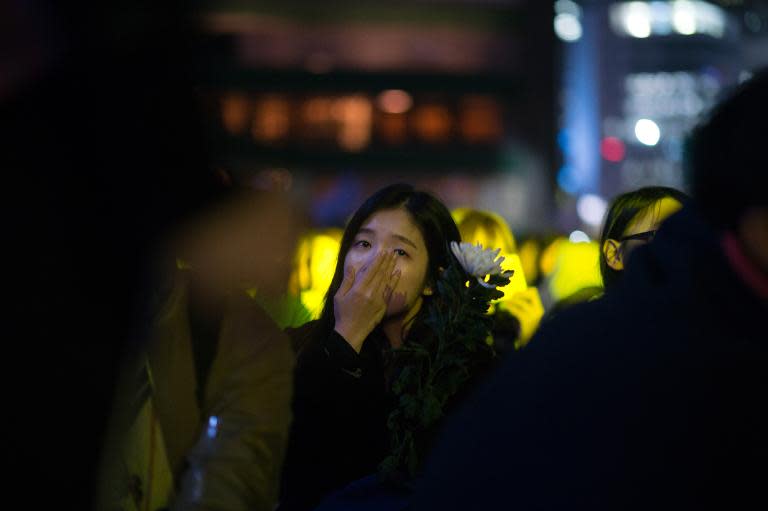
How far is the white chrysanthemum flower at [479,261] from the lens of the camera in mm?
3338

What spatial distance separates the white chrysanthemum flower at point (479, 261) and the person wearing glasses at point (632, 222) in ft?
2.96

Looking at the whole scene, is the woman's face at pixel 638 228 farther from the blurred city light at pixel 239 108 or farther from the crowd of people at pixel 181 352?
the blurred city light at pixel 239 108

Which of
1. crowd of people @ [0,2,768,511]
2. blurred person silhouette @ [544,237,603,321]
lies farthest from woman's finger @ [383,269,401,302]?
blurred person silhouette @ [544,237,603,321]

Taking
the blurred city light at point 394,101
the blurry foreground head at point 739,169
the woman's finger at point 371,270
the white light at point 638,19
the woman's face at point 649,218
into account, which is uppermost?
the white light at point 638,19

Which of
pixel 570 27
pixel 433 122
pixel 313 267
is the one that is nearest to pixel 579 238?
pixel 313 267

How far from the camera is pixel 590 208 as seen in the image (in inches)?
2542

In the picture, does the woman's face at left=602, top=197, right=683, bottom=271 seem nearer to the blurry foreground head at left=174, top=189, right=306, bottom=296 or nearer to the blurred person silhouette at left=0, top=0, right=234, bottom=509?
the blurry foreground head at left=174, top=189, right=306, bottom=296

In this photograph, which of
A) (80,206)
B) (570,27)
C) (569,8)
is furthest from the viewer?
(569,8)

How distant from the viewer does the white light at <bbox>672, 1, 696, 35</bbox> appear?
9139 centimetres

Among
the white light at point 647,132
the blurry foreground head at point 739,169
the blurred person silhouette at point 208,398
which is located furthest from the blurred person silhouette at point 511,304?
the white light at point 647,132

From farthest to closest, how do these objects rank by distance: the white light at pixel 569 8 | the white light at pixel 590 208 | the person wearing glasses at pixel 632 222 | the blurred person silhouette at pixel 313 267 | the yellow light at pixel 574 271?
the white light at pixel 569 8 < the white light at pixel 590 208 < the yellow light at pixel 574 271 < the blurred person silhouette at pixel 313 267 < the person wearing glasses at pixel 632 222

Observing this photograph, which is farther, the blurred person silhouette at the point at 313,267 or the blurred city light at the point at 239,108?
the blurred city light at the point at 239,108

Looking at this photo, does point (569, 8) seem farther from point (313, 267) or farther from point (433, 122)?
point (313, 267)

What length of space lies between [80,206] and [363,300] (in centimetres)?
200
